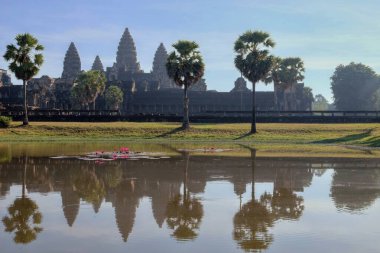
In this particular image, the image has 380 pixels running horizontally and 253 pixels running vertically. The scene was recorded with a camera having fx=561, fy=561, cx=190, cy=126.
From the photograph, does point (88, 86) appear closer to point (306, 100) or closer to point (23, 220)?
point (306, 100)

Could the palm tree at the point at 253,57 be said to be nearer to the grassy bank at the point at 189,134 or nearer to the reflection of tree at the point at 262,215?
the grassy bank at the point at 189,134

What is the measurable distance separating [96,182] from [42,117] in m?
48.0

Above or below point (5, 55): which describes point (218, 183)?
below

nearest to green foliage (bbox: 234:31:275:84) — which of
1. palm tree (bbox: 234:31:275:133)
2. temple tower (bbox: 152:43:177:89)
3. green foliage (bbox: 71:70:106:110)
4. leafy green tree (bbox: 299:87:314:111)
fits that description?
palm tree (bbox: 234:31:275:133)

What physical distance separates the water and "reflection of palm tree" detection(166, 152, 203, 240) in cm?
2

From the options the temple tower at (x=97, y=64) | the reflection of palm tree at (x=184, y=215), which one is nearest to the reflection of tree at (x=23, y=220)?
the reflection of palm tree at (x=184, y=215)

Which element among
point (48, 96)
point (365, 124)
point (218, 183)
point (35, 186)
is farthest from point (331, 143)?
point (48, 96)

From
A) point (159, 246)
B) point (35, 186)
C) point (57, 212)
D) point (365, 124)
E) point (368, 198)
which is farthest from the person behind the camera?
point (365, 124)

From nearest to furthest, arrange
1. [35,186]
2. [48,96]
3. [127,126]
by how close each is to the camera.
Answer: [35,186] → [127,126] → [48,96]

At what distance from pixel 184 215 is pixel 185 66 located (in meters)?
44.8

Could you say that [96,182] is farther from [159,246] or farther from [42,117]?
[42,117]

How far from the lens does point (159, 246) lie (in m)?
9.77

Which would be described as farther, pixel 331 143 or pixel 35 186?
pixel 331 143

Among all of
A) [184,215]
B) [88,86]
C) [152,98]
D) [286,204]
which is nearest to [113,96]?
[152,98]
